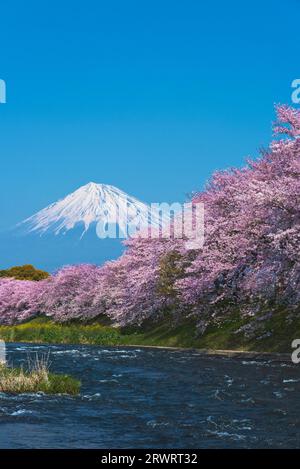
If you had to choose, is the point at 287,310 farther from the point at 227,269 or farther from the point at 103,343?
the point at 103,343

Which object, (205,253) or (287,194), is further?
(205,253)

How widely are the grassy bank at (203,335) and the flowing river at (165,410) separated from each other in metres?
6.90

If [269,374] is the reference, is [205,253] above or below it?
above

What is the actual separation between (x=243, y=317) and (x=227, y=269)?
12.1ft

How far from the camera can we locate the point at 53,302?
92625 mm

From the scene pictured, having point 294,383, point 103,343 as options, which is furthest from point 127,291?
point 294,383

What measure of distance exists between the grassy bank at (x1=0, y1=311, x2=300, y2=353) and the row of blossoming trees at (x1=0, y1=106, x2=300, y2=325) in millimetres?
1162

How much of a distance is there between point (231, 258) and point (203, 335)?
637cm

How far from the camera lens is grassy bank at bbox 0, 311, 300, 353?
42625mm

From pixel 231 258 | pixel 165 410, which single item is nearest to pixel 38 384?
pixel 165 410

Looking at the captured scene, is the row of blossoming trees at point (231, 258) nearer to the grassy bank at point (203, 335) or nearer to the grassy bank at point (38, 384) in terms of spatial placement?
the grassy bank at point (203, 335)

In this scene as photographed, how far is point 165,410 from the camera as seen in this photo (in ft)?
71.8

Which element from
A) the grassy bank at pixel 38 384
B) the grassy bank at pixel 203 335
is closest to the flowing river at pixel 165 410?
the grassy bank at pixel 38 384

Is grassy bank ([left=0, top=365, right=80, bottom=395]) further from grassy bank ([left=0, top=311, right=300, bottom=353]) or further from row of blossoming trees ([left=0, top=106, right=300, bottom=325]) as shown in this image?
row of blossoming trees ([left=0, top=106, right=300, bottom=325])
